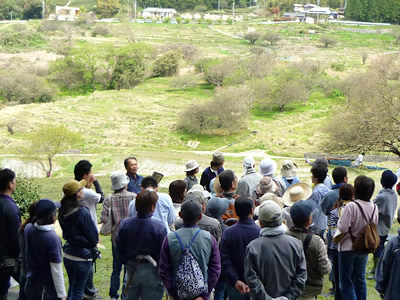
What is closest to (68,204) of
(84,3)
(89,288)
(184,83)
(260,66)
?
(89,288)

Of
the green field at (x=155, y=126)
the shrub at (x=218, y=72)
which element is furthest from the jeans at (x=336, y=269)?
the shrub at (x=218, y=72)

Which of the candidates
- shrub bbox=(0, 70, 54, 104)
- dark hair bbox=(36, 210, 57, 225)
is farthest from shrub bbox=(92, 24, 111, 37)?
dark hair bbox=(36, 210, 57, 225)

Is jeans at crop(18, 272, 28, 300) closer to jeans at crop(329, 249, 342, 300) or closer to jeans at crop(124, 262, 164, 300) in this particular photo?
jeans at crop(124, 262, 164, 300)

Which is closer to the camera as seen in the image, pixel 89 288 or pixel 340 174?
pixel 89 288

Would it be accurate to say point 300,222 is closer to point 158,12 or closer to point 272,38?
point 272,38

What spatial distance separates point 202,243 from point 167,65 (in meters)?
67.5

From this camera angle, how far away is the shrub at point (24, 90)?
6150cm

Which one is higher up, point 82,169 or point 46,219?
point 82,169

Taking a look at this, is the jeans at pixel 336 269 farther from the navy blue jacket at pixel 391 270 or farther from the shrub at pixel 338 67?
the shrub at pixel 338 67

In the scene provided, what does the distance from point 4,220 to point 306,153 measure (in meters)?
33.4

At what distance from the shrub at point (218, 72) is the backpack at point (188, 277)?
57658 mm

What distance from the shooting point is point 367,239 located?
6.10 meters

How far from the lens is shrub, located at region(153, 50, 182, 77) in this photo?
71.4 meters

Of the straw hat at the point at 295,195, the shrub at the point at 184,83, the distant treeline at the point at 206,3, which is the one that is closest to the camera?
the straw hat at the point at 295,195
